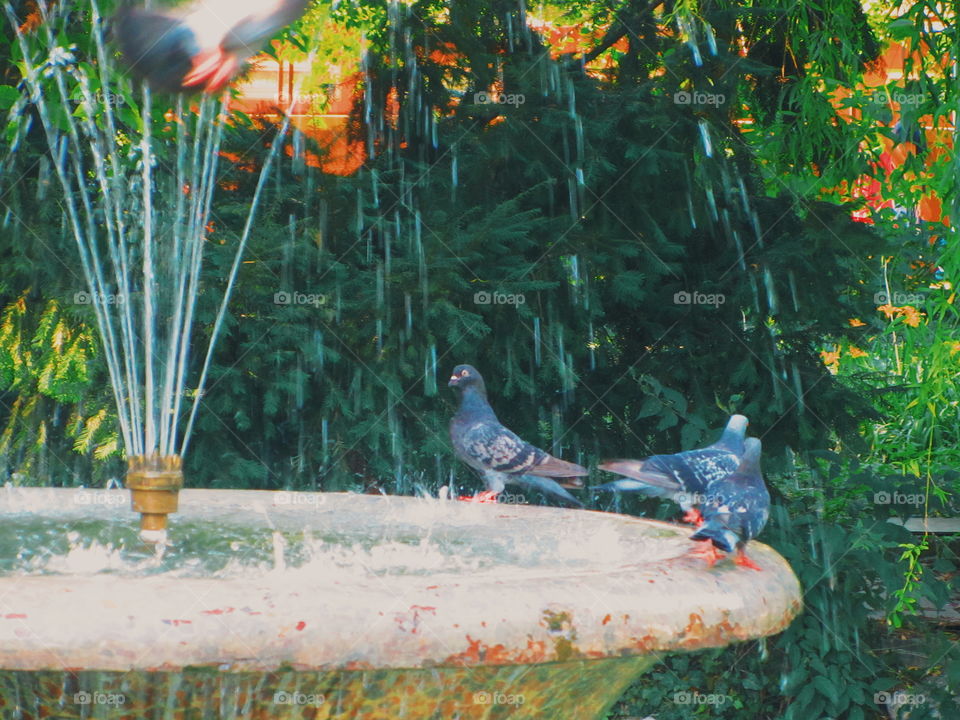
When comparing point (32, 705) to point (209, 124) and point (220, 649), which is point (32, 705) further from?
point (209, 124)

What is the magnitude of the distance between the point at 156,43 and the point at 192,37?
0.29 feet

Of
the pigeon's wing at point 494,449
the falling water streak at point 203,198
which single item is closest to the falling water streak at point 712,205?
the pigeon's wing at point 494,449

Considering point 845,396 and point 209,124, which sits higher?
point 209,124

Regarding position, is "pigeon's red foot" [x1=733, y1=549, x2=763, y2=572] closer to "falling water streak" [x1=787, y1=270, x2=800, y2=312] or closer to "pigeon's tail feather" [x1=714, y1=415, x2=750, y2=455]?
"pigeon's tail feather" [x1=714, y1=415, x2=750, y2=455]

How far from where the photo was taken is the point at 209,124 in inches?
162

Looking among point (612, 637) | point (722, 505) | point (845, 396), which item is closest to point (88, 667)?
point (612, 637)

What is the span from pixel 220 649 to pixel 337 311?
2.86 meters

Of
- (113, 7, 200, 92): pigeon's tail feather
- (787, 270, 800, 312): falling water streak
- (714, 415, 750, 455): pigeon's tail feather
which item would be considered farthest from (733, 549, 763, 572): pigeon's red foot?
(787, 270, 800, 312): falling water streak

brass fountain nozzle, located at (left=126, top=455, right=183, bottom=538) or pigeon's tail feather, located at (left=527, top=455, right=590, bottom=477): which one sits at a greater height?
brass fountain nozzle, located at (left=126, top=455, right=183, bottom=538)

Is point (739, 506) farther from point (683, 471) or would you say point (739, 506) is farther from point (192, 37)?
point (192, 37)

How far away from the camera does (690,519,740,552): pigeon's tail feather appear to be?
192 centimetres

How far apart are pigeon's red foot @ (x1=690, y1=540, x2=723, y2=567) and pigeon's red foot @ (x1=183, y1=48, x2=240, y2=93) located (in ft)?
5.67

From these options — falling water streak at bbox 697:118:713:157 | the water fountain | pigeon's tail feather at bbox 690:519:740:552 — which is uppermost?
falling water streak at bbox 697:118:713:157

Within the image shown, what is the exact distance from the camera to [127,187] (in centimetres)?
418
